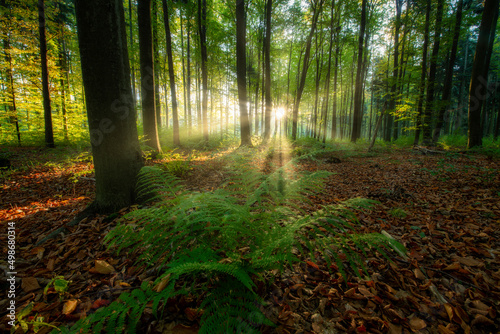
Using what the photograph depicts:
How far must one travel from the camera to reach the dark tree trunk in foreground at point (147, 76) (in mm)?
5512

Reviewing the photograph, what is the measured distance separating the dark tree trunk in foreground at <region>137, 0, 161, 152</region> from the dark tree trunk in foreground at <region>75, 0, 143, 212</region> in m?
3.03

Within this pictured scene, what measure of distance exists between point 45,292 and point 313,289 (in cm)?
231

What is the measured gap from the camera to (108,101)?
2676mm

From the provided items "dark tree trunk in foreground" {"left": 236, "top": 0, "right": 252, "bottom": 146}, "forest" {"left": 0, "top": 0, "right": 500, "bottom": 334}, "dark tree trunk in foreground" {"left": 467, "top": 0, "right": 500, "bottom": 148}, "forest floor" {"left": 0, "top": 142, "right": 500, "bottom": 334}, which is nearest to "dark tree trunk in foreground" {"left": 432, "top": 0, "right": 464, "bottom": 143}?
"dark tree trunk in foreground" {"left": 467, "top": 0, "right": 500, "bottom": 148}

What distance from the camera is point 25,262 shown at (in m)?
2.00

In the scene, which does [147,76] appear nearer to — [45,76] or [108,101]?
[108,101]

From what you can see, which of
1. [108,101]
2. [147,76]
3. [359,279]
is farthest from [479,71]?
[147,76]

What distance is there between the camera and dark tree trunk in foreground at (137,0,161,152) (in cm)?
551

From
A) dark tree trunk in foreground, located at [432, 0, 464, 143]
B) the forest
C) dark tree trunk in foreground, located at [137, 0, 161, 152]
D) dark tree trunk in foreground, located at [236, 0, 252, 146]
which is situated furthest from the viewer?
dark tree trunk in foreground, located at [432, 0, 464, 143]

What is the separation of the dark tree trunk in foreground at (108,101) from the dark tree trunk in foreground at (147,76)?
3.03 meters

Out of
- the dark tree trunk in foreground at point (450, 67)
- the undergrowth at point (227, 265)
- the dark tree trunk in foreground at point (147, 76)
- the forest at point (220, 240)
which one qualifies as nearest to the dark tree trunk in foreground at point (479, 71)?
the dark tree trunk in foreground at point (450, 67)

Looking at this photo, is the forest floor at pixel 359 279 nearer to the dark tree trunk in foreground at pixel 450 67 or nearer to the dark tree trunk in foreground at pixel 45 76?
the dark tree trunk in foreground at pixel 45 76

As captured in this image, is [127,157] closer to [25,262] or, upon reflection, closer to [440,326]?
[25,262]

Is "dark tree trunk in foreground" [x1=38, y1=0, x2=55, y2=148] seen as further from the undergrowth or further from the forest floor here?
the undergrowth
